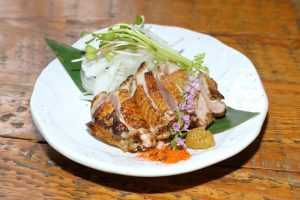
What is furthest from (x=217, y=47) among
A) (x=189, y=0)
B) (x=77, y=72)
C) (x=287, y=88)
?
(x=189, y=0)

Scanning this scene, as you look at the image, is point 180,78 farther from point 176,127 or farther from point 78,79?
point 78,79

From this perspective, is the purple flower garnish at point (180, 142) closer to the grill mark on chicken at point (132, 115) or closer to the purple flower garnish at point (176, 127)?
the purple flower garnish at point (176, 127)

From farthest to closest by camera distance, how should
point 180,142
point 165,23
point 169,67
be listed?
point 165,23 → point 169,67 → point 180,142

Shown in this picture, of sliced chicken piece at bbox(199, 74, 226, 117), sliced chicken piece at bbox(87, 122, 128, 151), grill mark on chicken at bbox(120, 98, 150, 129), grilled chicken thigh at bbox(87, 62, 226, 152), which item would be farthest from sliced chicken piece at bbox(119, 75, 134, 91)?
sliced chicken piece at bbox(199, 74, 226, 117)

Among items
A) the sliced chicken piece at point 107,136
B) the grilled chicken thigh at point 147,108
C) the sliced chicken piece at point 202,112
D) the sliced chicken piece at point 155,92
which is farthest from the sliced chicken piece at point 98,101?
the sliced chicken piece at point 202,112

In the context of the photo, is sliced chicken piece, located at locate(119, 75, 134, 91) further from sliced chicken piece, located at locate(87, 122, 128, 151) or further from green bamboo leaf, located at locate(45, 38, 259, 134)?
green bamboo leaf, located at locate(45, 38, 259, 134)

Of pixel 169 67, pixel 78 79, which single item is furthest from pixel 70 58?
pixel 169 67

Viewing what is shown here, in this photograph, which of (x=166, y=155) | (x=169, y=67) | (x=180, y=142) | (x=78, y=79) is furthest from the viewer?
(x=78, y=79)
